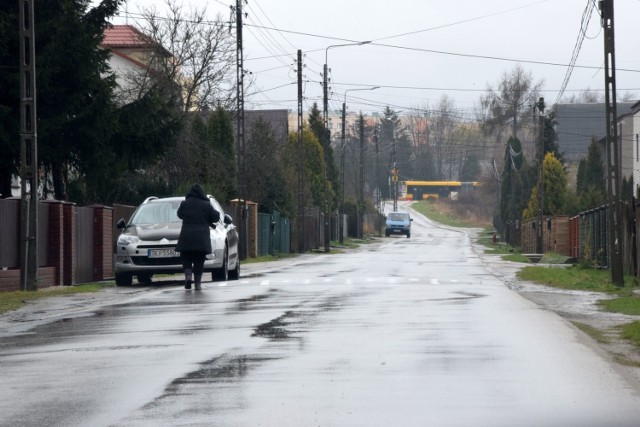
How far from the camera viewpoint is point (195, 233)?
2116 cm

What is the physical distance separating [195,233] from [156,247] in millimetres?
2787

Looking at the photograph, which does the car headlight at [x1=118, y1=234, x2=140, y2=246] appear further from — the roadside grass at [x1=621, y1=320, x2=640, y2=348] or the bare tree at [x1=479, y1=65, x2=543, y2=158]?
the bare tree at [x1=479, y1=65, x2=543, y2=158]

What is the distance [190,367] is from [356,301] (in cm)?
787

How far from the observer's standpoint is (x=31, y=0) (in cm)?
2281

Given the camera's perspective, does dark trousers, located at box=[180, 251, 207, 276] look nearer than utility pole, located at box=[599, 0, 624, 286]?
Yes

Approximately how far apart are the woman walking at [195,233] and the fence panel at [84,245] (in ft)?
19.9

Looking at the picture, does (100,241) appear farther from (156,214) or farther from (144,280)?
(156,214)

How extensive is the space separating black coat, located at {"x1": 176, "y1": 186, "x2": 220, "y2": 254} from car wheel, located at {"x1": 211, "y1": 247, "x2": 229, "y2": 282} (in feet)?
9.46

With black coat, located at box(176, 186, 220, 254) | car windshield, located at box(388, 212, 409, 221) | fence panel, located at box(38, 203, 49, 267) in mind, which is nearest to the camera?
black coat, located at box(176, 186, 220, 254)

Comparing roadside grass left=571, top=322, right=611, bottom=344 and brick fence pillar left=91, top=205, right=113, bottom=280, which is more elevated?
brick fence pillar left=91, top=205, right=113, bottom=280

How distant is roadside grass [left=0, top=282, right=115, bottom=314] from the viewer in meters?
18.8

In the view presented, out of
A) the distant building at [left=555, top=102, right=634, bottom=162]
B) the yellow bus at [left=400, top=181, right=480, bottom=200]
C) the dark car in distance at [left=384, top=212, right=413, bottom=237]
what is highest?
the distant building at [left=555, top=102, right=634, bottom=162]

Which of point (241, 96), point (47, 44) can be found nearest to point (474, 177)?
point (241, 96)

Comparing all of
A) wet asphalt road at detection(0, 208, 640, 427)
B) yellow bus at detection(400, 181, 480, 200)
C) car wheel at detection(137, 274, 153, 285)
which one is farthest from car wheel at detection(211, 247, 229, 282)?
yellow bus at detection(400, 181, 480, 200)
